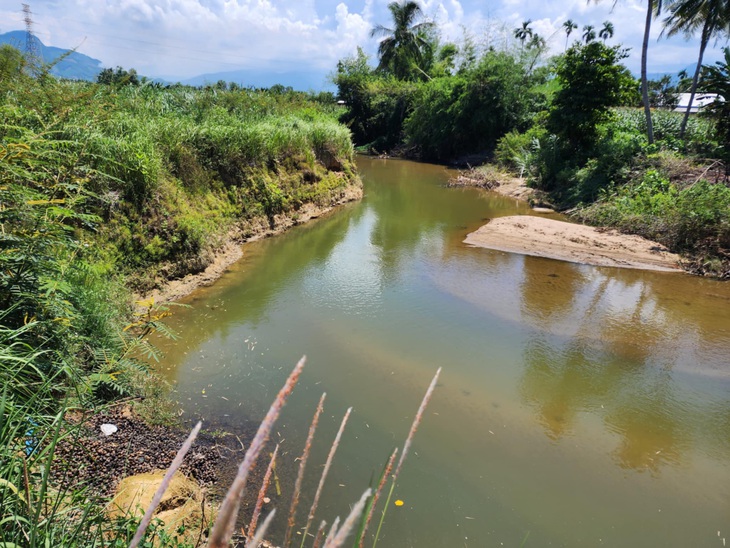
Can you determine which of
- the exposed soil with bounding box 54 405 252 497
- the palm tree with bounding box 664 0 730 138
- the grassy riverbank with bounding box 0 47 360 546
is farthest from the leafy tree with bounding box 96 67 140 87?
the palm tree with bounding box 664 0 730 138

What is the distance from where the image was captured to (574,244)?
A: 10.5m

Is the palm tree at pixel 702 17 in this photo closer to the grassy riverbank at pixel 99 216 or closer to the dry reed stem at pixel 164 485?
the grassy riverbank at pixel 99 216

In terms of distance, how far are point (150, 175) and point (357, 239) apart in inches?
205

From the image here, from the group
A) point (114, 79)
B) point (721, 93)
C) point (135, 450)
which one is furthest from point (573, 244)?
point (114, 79)

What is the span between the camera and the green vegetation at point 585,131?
10594 mm

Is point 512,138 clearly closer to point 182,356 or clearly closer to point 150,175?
point 150,175

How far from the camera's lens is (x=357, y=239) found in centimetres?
1095

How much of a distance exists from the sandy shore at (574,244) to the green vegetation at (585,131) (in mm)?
Answer: 508

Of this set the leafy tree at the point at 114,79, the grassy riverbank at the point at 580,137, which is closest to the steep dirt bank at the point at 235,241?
the leafy tree at the point at 114,79

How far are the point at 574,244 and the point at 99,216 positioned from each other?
9642mm

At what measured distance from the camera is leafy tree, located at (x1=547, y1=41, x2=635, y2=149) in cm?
1413

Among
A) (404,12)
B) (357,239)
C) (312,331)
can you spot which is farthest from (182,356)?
(404,12)

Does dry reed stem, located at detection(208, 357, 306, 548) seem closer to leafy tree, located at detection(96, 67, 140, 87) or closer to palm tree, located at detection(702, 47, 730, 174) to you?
leafy tree, located at detection(96, 67, 140, 87)

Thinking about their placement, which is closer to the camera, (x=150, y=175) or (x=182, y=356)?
(x=182, y=356)
